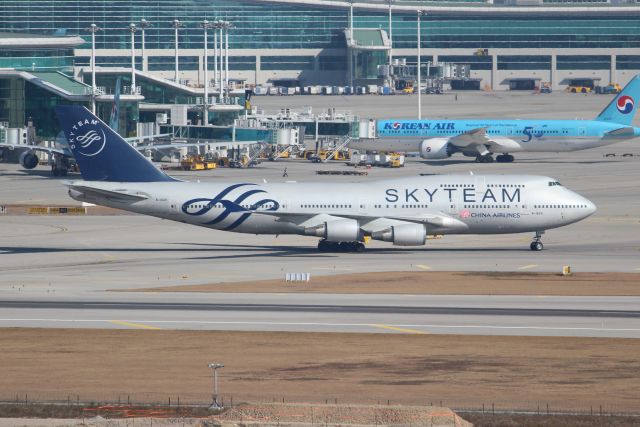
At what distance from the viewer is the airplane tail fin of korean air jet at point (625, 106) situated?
147250mm

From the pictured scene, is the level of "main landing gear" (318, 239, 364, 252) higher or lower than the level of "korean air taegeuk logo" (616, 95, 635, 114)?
lower

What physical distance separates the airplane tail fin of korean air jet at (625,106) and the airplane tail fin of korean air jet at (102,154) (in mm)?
83856

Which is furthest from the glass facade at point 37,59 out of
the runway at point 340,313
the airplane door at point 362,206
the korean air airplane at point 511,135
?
the runway at point 340,313

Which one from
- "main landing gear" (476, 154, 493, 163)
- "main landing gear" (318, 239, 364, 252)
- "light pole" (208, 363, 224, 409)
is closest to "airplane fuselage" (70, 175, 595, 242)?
"main landing gear" (318, 239, 364, 252)

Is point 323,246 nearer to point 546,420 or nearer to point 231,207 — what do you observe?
point 231,207

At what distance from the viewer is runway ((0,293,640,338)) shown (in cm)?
5334

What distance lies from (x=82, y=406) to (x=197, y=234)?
48.3m

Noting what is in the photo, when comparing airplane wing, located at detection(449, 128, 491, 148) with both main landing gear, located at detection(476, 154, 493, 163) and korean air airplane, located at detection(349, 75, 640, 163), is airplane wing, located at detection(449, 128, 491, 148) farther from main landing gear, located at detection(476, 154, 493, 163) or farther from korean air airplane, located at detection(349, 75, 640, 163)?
main landing gear, located at detection(476, 154, 493, 163)

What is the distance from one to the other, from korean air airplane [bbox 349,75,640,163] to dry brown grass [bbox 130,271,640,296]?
79.8 metres

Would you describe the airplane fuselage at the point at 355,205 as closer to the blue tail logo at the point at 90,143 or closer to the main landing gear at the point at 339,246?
the main landing gear at the point at 339,246

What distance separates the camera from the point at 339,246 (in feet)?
255

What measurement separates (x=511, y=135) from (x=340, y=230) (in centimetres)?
7693

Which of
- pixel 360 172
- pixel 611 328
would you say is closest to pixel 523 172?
pixel 360 172

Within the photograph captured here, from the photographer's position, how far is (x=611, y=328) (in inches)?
2090
